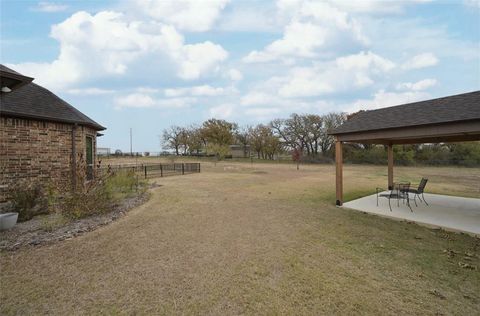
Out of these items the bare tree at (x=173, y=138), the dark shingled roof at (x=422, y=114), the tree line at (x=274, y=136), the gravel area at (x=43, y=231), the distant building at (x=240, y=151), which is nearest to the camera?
the gravel area at (x=43, y=231)

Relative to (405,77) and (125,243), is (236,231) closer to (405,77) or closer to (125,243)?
(125,243)

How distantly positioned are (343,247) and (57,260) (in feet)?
15.2

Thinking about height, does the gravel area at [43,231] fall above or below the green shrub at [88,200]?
below

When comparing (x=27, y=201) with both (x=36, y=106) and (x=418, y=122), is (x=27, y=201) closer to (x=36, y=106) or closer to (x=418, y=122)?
(x=36, y=106)

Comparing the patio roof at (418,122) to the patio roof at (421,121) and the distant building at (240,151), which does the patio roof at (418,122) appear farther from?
the distant building at (240,151)

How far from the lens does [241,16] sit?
10.2 metres

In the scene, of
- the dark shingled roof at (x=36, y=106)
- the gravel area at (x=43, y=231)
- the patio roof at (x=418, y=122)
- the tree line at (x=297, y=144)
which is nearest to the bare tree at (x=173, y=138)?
the tree line at (x=297, y=144)

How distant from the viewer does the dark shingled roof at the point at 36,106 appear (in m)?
6.59

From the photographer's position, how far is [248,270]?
346 centimetres

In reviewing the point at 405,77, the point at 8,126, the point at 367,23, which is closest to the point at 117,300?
the point at 8,126

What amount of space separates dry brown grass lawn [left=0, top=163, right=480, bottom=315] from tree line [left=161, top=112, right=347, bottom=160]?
2499 cm

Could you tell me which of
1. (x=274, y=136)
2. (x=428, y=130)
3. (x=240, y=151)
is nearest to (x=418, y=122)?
(x=428, y=130)

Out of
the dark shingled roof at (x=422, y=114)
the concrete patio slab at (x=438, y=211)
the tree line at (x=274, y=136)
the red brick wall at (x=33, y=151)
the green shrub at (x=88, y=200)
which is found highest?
the tree line at (x=274, y=136)

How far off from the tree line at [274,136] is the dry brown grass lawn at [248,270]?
25.0m
